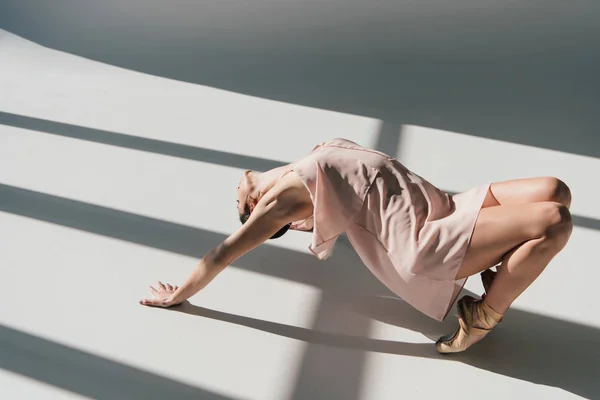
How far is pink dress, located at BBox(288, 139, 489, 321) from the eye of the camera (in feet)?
8.57

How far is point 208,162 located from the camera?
164 inches

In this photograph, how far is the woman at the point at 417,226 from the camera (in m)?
2.57

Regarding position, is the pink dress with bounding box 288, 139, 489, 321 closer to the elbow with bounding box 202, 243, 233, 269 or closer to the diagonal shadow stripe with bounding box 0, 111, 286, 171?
the elbow with bounding box 202, 243, 233, 269

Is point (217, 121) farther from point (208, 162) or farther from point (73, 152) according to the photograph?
point (73, 152)

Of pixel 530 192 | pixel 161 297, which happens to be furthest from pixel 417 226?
pixel 161 297

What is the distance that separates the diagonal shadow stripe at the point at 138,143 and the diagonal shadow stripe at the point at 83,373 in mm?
1586

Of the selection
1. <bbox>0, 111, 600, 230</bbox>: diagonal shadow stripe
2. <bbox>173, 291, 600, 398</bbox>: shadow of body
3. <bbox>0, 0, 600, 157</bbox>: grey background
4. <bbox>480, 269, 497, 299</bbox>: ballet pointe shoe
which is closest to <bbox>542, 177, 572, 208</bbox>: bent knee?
<bbox>480, 269, 497, 299</bbox>: ballet pointe shoe

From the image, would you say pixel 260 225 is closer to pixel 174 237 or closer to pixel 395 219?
pixel 395 219

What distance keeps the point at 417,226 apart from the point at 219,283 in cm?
97

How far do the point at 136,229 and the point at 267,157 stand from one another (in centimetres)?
94

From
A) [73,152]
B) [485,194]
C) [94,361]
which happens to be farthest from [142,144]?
[485,194]

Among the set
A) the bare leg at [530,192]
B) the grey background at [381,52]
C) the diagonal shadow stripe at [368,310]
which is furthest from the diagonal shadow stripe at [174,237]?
the grey background at [381,52]

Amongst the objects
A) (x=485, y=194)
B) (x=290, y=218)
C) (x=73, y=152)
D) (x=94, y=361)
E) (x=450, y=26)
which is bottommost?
(x=94, y=361)

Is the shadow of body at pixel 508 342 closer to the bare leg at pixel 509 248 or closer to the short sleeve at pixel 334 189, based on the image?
the bare leg at pixel 509 248
